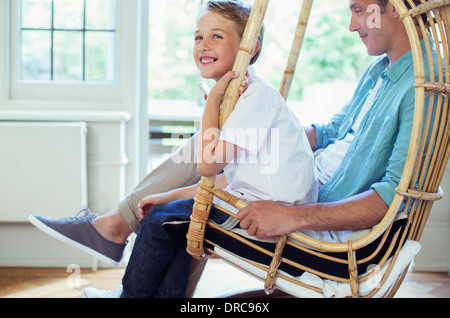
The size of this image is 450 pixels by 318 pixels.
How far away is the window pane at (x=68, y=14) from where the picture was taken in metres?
2.46

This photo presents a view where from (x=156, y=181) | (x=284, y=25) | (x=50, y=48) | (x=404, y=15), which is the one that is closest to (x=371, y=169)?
(x=404, y=15)

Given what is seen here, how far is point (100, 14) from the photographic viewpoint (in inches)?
97.7

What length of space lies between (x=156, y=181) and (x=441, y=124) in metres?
0.87

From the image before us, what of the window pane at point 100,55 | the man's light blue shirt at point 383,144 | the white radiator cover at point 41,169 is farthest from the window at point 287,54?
the man's light blue shirt at point 383,144

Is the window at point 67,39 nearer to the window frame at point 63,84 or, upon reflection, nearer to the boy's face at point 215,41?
the window frame at point 63,84

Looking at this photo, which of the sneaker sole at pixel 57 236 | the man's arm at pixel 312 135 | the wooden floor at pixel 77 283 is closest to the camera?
the sneaker sole at pixel 57 236

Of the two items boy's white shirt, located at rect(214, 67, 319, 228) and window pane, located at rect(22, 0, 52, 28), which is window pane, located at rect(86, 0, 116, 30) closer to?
window pane, located at rect(22, 0, 52, 28)

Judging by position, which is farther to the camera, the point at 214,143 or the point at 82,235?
the point at 82,235

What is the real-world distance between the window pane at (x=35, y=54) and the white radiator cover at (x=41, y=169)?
1.08 feet

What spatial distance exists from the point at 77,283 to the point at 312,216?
53.3 inches

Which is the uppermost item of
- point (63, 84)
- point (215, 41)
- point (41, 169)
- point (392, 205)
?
point (215, 41)

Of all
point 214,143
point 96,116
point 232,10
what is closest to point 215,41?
point 232,10

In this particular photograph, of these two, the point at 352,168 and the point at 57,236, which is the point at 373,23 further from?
the point at 57,236

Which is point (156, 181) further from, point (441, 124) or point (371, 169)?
point (441, 124)
